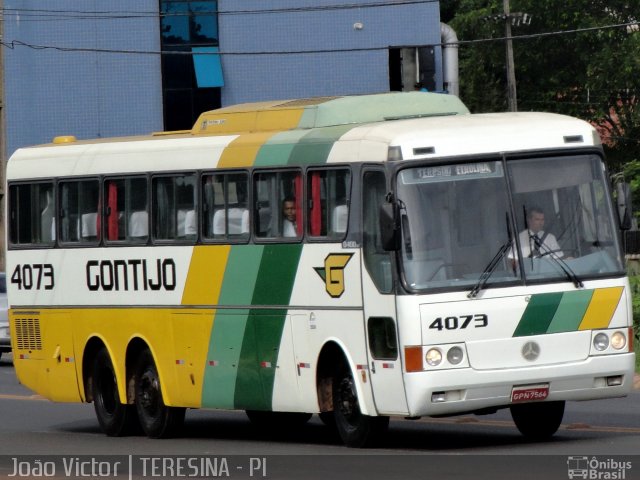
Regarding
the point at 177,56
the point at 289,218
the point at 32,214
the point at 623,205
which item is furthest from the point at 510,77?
the point at 623,205

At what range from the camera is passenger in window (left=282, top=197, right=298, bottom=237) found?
15.8m

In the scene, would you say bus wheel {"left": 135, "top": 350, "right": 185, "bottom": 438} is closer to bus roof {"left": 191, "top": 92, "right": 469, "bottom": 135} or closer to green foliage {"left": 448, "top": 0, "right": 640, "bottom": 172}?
bus roof {"left": 191, "top": 92, "right": 469, "bottom": 135}

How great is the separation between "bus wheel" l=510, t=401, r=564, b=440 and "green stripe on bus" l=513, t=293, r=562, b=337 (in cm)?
125

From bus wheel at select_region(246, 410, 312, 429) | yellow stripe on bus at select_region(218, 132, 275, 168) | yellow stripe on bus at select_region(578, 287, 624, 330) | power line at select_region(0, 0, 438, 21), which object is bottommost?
bus wheel at select_region(246, 410, 312, 429)

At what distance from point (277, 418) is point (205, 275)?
95.3 inches

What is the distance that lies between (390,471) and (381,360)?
5.36 ft

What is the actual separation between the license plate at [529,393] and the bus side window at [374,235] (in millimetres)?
1333

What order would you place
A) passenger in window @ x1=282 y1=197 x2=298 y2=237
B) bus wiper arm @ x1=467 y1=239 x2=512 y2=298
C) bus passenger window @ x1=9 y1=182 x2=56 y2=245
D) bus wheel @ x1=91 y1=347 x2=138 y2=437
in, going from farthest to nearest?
1. bus passenger window @ x1=9 y1=182 x2=56 y2=245
2. bus wheel @ x1=91 y1=347 x2=138 y2=437
3. passenger in window @ x1=282 y1=197 x2=298 y2=237
4. bus wiper arm @ x1=467 y1=239 x2=512 y2=298

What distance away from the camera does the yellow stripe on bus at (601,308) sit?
1452 cm

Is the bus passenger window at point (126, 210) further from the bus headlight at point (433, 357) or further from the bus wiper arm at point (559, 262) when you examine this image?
the bus wiper arm at point (559, 262)

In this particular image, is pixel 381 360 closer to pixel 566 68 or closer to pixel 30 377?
pixel 30 377

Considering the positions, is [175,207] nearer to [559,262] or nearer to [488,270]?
[488,270]

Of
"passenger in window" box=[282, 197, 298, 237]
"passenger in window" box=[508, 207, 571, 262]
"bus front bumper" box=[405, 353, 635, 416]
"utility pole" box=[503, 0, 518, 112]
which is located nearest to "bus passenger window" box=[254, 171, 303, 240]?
"passenger in window" box=[282, 197, 298, 237]

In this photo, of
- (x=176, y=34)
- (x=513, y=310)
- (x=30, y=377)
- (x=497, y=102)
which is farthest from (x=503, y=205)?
(x=497, y=102)
